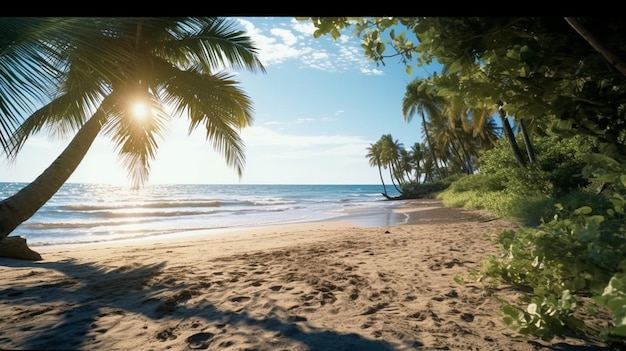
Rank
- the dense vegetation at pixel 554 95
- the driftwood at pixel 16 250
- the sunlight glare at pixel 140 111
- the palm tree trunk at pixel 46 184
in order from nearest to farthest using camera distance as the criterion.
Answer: the dense vegetation at pixel 554 95 → the palm tree trunk at pixel 46 184 → the driftwood at pixel 16 250 → the sunlight glare at pixel 140 111

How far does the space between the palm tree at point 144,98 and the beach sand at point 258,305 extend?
148 cm

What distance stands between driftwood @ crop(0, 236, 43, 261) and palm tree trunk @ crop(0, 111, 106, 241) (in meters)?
2.61

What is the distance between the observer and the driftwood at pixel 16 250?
6039 millimetres

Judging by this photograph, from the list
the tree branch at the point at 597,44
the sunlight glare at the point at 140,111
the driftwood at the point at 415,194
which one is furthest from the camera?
the driftwood at the point at 415,194

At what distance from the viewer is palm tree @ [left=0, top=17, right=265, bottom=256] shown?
4.45m

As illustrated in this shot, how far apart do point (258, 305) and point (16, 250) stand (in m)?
5.89

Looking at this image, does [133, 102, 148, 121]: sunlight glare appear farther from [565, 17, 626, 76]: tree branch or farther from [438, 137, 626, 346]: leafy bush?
[565, 17, 626, 76]: tree branch

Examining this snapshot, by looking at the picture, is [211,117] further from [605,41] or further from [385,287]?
[605,41]

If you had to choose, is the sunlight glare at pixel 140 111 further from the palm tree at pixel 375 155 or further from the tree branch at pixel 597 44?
the palm tree at pixel 375 155

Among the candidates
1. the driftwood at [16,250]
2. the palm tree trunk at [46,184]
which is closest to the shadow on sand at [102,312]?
the palm tree trunk at [46,184]

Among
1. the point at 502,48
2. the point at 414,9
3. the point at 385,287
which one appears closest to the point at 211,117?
the point at 385,287

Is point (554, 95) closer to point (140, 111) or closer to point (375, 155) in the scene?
point (140, 111)

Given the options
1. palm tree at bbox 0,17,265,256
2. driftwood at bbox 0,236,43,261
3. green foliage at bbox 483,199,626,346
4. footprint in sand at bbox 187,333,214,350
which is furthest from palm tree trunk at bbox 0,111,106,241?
green foliage at bbox 483,199,626,346

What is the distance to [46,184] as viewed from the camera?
4480mm
